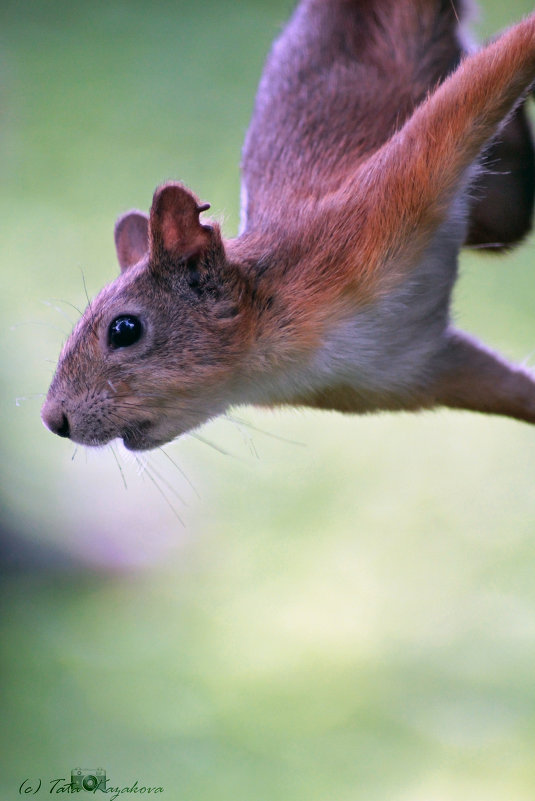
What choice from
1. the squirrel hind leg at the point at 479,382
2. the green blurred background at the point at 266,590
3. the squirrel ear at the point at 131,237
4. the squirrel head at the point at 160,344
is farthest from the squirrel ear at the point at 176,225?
the green blurred background at the point at 266,590

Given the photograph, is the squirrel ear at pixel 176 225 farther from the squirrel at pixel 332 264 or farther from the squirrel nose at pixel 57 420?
the squirrel nose at pixel 57 420

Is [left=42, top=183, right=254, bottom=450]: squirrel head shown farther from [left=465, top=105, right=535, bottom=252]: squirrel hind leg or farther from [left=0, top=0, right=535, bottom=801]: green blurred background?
[left=0, top=0, right=535, bottom=801]: green blurred background

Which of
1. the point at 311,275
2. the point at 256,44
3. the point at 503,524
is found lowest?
the point at 311,275

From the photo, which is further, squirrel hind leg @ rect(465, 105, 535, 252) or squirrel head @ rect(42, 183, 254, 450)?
squirrel hind leg @ rect(465, 105, 535, 252)

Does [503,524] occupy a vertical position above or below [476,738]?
above

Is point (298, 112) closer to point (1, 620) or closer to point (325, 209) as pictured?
point (325, 209)

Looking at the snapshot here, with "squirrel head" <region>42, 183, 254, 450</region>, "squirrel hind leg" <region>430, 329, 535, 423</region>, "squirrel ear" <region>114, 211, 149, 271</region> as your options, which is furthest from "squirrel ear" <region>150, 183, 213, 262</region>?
"squirrel hind leg" <region>430, 329, 535, 423</region>

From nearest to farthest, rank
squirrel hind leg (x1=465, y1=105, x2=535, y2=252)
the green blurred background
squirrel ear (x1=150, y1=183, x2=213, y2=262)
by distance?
squirrel ear (x1=150, y1=183, x2=213, y2=262), squirrel hind leg (x1=465, y1=105, x2=535, y2=252), the green blurred background

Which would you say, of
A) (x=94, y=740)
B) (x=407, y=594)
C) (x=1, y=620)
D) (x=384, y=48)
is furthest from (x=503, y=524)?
(x=384, y=48)
